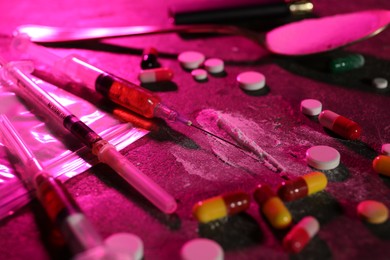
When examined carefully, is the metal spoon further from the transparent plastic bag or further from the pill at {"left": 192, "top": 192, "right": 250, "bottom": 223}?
the pill at {"left": 192, "top": 192, "right": 250, "bottom": 223}

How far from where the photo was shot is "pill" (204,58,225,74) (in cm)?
103

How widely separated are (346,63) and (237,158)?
1.38ft

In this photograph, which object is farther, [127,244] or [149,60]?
[149,60]

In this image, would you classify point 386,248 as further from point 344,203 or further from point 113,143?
point 113,143

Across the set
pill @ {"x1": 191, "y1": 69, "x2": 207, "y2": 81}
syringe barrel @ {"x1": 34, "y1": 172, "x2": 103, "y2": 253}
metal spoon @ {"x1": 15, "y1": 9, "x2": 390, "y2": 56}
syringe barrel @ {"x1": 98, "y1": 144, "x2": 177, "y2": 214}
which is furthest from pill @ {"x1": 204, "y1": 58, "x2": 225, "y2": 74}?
syringe barrel @ {"x1": 34, "y1": 172, "x2": 103, "y2": 253}

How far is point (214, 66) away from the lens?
1.02m

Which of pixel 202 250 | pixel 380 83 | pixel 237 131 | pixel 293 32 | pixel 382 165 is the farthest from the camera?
pixel 293 32

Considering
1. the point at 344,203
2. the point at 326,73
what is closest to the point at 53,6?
the point at 326,73

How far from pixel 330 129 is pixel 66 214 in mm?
501

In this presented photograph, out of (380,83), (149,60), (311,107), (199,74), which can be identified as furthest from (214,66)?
(380,83)

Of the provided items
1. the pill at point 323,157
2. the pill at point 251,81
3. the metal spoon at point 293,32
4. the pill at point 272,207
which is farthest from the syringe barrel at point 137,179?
the metal spoon at point 293,32

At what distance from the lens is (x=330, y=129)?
33.0 inches

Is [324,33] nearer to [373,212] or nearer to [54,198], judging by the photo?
[373,212]

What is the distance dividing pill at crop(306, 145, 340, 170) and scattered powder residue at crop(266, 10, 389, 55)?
334 mm
